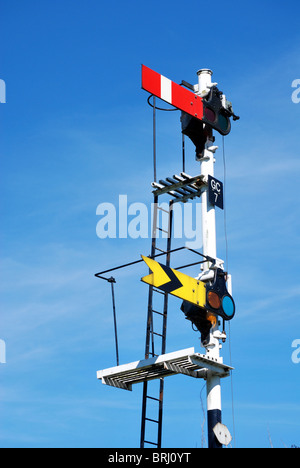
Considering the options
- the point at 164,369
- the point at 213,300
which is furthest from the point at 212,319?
the point at 164,369

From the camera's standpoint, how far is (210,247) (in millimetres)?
17047

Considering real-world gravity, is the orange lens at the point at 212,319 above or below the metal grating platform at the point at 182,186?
below

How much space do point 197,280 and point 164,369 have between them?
1.57 metres

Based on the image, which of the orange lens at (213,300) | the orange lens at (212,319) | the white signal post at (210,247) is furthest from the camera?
the orange lens at (212,319)

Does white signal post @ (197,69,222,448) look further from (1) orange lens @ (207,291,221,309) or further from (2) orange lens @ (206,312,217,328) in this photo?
(1) orange lens @ (207,291,221,309)

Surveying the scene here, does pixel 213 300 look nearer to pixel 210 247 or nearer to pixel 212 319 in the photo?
pixel 212 319

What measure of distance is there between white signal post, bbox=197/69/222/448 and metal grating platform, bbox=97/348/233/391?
194mm

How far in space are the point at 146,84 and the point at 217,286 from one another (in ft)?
12.2

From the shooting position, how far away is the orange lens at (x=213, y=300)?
53.5ft

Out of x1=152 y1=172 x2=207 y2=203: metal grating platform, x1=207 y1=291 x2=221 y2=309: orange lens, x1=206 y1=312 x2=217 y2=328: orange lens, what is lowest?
x1=206 y1=312 x2=217 y2=328: orange lens

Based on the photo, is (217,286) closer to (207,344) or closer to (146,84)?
(207,344)

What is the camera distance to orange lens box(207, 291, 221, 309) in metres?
16.3

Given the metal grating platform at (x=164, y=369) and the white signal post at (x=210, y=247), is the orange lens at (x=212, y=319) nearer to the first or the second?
the white signal post at (x=210, y=247)
